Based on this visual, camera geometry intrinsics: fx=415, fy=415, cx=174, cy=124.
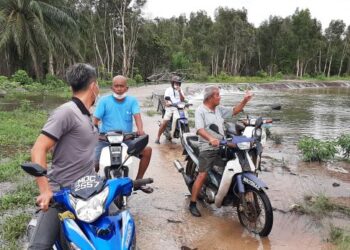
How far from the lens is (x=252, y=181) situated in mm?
4605

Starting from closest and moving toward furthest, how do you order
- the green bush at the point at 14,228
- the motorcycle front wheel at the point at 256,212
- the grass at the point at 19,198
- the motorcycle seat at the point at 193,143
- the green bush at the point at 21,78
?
the green bush at the point at 14,228, the motorcycle front wheel at the point at 256,212, the grass at the point at 19,198, the motorcycle seat at the point at 193,143, the green bush at the point at 21,78

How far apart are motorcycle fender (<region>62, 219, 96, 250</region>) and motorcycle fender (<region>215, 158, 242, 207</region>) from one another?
263 centimetres

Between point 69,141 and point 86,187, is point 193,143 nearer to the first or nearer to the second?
point 69,141

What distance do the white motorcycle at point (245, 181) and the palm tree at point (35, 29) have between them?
24056mm

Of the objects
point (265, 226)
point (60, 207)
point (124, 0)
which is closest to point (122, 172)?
point (265, 226)

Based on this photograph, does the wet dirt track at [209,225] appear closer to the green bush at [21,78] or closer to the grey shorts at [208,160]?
the grey shorts at [208,160]

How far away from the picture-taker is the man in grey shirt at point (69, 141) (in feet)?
8.81

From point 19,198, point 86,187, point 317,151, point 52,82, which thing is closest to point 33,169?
point 86,187

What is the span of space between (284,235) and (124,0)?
38.5 m

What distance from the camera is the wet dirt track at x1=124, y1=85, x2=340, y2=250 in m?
4.54

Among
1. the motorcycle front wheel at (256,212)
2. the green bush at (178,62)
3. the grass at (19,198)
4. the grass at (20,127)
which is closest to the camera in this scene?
the motorcycle front wheel at (256,212)

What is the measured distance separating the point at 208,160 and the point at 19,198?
256 centimetres

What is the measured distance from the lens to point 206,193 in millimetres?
5477

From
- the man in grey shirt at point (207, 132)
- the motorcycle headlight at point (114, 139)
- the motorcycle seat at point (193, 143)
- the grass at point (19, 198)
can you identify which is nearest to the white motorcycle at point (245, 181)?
the man in grey shirt at point (207, 132)
